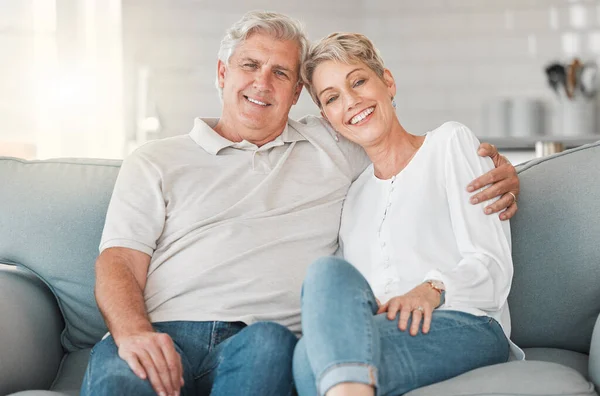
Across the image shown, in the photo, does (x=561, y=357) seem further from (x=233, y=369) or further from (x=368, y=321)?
(x=233, y=369)

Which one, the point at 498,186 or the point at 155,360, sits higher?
the point at 498,186

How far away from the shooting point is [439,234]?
6.10 ft

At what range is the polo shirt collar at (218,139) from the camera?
215cm

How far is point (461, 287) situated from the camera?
171 cm

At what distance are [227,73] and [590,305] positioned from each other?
1.19 meters

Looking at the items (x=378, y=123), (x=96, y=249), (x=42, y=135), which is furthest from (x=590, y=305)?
(x=42, y=135)

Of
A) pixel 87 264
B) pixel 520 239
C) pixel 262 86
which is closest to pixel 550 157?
pixel 520 239

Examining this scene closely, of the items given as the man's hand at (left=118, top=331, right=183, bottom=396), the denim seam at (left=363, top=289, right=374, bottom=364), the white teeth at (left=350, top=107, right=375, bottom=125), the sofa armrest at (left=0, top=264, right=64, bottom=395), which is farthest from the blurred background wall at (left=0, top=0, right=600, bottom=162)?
the denim seam at (left=363, top=289, right=374, bottom=364)

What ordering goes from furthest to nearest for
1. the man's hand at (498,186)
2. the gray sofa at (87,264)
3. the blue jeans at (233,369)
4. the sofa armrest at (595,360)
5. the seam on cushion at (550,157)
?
the seam on cushion at (550,157) < the gray sofa at (87,264) < the man's hand at (498,186) < the sofa armrest at (595,360) < the blue jeans at (233,369)

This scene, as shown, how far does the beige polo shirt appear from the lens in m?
1.94

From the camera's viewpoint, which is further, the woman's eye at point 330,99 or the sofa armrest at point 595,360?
the woman's eye at point 330,99

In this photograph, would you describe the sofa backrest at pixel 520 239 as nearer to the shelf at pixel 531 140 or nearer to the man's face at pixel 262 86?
the man's face at pixel 262 86

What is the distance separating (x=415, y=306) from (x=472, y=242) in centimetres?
23

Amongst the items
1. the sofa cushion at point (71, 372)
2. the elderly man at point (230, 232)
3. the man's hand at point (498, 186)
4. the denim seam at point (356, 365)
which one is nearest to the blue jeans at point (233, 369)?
the elderly man at point (230, 232)
